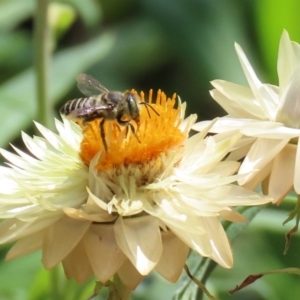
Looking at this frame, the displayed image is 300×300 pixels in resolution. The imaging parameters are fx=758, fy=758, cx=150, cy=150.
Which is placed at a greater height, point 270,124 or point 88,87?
point 88,87

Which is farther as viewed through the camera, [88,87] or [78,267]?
[88,87]

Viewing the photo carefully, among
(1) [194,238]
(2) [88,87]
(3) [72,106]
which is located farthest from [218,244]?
(2) [88,87]

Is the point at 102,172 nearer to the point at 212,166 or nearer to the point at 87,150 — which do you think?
the point at 87,150

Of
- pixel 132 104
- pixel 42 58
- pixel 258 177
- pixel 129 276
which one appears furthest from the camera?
pixel 42 58

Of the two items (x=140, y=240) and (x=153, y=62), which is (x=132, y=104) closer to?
(x=140, y=240)

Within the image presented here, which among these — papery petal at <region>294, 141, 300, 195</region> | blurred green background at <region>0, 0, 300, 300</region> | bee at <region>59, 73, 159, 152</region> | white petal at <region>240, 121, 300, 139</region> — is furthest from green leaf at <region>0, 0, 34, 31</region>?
papery petal at <region>294, 141, 300, 195</region>
